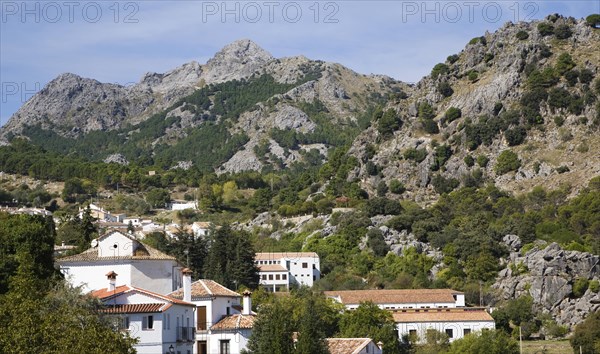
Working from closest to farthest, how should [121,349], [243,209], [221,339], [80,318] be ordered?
[121,349], [80,318], [221,339], [243,209]

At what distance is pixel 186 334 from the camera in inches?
2336

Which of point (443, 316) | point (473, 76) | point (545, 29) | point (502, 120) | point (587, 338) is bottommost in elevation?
point (587, 338)

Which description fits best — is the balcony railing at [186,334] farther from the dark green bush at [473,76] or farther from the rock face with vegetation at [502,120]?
the dark green bush at [473,76]

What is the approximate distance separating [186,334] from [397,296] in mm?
50304

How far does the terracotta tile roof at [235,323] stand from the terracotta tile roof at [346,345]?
16.2 feet

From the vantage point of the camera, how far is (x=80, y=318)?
162 ft

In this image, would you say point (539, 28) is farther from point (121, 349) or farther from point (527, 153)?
point (121, 349)

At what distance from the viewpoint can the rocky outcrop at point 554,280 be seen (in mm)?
108475

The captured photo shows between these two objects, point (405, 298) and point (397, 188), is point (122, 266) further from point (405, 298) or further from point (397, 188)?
point (397, 188)

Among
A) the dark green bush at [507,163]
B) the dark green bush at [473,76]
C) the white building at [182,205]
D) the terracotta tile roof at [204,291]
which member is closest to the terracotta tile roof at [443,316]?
the terracotta tile roof at [204,291]

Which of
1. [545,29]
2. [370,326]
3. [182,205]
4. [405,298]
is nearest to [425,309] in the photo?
[405,298]

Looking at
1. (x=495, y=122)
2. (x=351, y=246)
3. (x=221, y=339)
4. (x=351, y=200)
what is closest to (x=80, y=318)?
(x=221, y=339)

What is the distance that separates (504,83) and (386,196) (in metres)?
26.1

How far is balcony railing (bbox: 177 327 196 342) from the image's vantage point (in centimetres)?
5850
